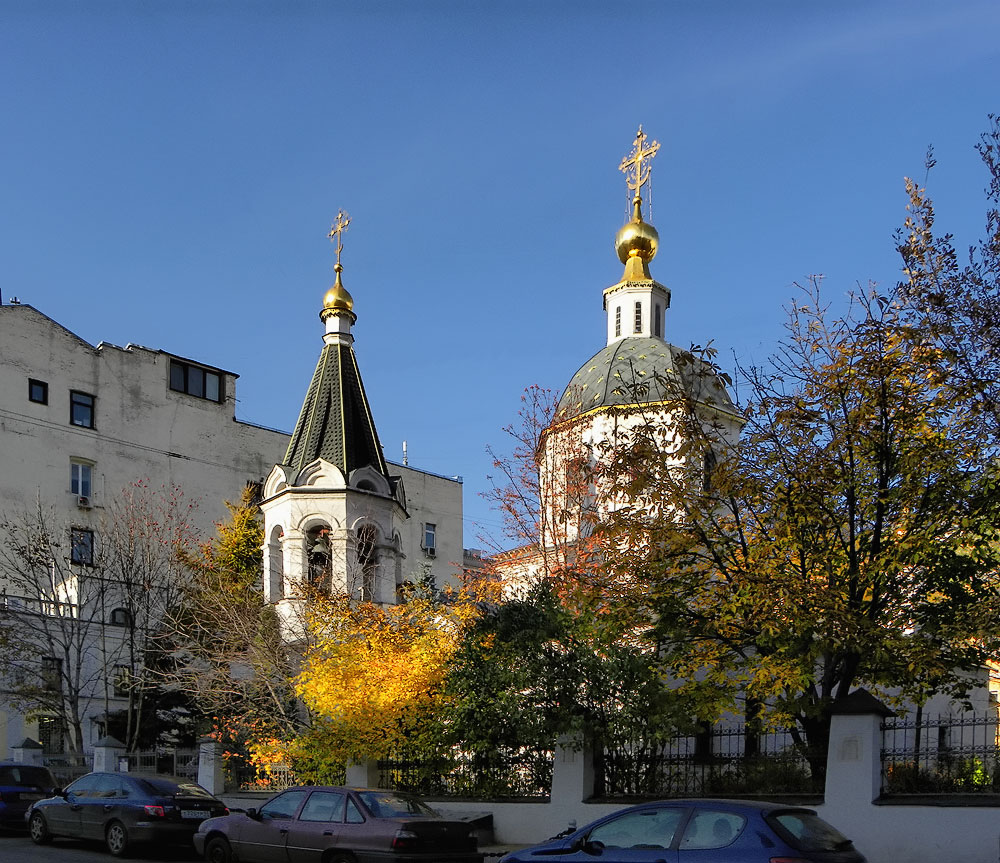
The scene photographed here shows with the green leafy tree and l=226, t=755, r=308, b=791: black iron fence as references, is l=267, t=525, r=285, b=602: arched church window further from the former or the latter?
the green leafy tree

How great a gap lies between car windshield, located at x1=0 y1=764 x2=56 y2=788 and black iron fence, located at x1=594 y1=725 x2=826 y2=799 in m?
10.4

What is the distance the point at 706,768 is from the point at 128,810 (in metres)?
8.37

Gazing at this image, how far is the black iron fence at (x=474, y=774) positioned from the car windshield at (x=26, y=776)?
20.4ft

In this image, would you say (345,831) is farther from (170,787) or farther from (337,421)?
(337,421)

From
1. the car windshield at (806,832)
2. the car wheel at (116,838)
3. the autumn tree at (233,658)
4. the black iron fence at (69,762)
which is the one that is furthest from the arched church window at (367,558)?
the car windshield at (806,832)

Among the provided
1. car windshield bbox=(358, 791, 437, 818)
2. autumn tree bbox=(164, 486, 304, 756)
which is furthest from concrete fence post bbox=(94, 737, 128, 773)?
car windshield bbox=(358, 791, 437, 818)

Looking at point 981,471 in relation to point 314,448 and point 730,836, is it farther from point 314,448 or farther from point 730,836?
point 314,448

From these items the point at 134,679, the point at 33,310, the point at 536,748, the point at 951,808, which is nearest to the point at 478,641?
the point at 536,748

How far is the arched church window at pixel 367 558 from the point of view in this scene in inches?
1161

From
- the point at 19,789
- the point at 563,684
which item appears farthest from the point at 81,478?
the point at 563,684

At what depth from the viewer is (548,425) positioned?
30.6m

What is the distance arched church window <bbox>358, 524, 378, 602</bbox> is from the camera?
29484mm

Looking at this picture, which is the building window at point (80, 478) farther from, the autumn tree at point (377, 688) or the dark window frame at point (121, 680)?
the autumn tree at point (377, 688)

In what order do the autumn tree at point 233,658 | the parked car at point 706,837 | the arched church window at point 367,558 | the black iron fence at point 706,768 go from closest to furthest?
the parked car at point 706,837
the black iron fence at point 706,768
the autumn tree at point 233,658
the arched church window at point 367,558
